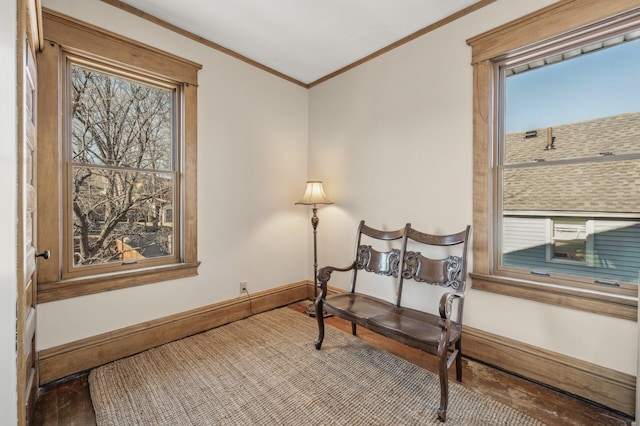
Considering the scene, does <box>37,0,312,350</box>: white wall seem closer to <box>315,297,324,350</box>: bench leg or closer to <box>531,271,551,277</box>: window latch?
<box>315,297,324,350</box>: bench leg

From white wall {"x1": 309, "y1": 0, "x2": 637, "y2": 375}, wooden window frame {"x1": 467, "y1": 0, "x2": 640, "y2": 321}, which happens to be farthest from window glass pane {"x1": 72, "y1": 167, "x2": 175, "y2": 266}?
wooden window frame {"x1": 467, "y1": 0, "x2": 640, "y2": 321}

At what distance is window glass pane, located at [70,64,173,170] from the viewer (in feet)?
7.23

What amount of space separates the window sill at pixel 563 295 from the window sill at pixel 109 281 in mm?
2459

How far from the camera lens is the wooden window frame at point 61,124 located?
1958 millimetres

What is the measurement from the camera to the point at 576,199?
1974 mm

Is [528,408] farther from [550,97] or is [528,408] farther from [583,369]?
[550,97]

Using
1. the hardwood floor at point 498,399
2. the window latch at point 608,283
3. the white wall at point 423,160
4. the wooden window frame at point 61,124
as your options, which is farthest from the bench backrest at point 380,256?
the wooden window frame at point 61,124

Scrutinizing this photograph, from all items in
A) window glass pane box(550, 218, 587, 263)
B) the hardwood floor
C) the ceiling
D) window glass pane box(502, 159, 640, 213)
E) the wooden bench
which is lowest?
the hardwood floor

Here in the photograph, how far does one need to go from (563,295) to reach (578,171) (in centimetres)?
83

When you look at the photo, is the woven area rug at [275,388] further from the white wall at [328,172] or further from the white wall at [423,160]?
the white wall at [423,160]

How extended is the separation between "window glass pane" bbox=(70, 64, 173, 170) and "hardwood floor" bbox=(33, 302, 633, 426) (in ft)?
5.20

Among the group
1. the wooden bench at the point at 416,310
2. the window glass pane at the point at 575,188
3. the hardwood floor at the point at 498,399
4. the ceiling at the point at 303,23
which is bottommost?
the hardwood floor at the point at 498,399

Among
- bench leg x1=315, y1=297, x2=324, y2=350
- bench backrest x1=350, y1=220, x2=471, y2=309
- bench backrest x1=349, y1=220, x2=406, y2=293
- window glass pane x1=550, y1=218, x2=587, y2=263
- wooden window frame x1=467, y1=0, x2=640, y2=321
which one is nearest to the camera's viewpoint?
wooden window frame x1=467, y1=0, x2=640, y2=321

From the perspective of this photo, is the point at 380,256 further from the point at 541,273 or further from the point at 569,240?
the point at 569,240
